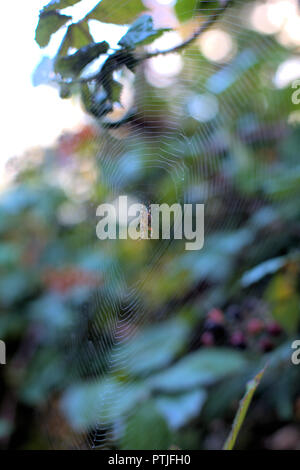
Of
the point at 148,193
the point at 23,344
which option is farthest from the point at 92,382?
the point at 23,344

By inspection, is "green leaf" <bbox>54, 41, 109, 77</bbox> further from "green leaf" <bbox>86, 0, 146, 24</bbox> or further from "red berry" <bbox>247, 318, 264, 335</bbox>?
"red berry" <bbox>247, 318, 264, 335</bbox>

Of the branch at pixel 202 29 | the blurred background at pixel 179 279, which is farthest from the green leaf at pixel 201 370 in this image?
the branch at pixel 202 29

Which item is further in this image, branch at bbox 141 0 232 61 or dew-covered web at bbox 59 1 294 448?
dew-covered web at bbox 59 1 294 448

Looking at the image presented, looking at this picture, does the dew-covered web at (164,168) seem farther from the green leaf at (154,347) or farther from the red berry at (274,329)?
the red berry at (274,329)

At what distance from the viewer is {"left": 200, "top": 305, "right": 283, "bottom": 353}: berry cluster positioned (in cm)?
86

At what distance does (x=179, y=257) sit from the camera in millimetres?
1138

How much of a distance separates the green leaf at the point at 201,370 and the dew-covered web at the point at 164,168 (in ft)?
→ 0.20

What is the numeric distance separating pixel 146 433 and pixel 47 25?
1.54 ft

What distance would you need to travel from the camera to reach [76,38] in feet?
1.30

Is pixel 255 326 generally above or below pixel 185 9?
below

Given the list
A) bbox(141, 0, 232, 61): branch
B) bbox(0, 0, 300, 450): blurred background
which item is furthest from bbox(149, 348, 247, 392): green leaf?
bbox(141, 0, 232, 61): branch

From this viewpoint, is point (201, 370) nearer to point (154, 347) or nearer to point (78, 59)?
point (154, 347)

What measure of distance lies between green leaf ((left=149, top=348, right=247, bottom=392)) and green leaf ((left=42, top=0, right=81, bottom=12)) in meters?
0.61

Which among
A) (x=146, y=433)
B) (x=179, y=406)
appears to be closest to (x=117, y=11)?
(x=146, y=433)
